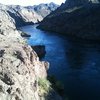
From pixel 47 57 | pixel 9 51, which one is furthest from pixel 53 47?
pixel 9 51

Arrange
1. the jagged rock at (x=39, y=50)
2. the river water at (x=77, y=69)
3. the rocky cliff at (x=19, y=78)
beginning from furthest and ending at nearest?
the jagged rock at (x=39, y=50), the river water at (x=77, y=69), the rocky cliff at (x=19, y=78)

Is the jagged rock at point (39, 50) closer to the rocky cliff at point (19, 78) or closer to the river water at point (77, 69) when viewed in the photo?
the river water at point (77, 69)

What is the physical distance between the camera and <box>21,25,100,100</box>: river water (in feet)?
269

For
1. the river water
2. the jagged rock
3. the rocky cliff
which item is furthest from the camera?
the jagged rock

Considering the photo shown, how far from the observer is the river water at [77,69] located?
269 feet

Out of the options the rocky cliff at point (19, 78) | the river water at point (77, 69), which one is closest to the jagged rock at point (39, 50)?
the river water at point (77, 69)

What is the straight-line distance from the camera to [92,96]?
78.6m

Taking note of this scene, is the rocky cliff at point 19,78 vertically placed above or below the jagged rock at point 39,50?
above

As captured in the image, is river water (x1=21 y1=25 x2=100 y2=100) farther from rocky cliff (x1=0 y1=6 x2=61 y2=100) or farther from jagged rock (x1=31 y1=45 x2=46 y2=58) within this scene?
rocky cliff (x1=0 y1=6 x2=61 y2=100)

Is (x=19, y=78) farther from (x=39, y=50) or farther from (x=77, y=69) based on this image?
(x=39, y=50)

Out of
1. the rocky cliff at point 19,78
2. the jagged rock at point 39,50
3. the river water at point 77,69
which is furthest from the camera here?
the jagged rock at point 39,50

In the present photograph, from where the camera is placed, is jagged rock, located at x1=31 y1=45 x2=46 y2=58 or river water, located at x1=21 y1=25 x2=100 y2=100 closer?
river water, located at x1=21 y1=25 x2=100 y2=100

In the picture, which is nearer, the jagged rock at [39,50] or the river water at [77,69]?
the river water at [77,69]

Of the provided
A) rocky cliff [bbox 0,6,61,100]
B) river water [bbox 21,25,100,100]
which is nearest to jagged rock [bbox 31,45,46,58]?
river water [bbox 21,25,100,100]
